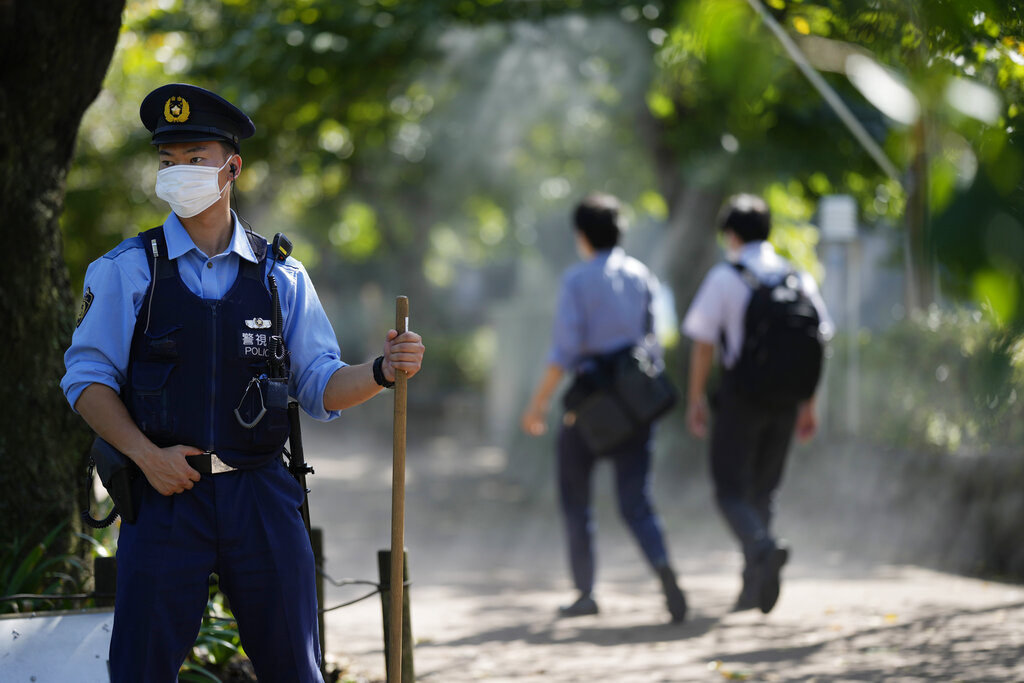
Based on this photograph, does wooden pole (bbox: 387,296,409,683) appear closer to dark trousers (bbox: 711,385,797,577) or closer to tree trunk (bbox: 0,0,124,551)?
tree trunk (bbox: 0,0,124,551)

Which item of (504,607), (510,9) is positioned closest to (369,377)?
(504,607)

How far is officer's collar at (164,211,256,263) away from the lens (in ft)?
9.62

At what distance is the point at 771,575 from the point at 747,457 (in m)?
0.62

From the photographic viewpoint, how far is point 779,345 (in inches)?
237

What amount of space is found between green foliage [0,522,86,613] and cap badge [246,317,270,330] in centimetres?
197

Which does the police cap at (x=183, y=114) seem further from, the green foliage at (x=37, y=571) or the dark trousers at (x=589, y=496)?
the dark trousers at (x=589, y=496)

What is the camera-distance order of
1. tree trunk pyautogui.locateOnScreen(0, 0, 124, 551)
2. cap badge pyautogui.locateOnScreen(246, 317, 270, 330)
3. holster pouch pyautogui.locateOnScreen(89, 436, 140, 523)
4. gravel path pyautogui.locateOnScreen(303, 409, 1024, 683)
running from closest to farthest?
holster pouch pyautogui.locateOnScreen(89, 436, 140, 523), cap badge pyautogui.locateOnScreen(246, 317, 270, 330), tree trunk pyautogui.locateOnScreen(0, 0, 124, 551), gravel path pyautogui.locateOnScreen(303, 409, 1024, 683)

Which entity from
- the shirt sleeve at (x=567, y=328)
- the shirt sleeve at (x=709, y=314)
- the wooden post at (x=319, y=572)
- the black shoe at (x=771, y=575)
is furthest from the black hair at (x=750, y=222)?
the wooden post at (x=319, y=572)

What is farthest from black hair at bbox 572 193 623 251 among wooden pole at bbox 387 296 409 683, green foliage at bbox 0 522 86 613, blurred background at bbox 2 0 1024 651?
wooden pole at bbox 387 296 409 683

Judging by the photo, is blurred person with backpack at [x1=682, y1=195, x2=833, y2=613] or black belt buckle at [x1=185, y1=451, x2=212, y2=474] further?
blurred person with backpack at [x1=682, y1=195, x2=833, y2=613]

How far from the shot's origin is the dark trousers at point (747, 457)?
240 inches

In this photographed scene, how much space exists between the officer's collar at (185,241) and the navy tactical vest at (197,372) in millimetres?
29

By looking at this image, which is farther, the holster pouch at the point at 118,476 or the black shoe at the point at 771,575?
the black shoe at the point at 771,575

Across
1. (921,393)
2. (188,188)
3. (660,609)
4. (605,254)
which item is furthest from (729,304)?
(188,188)
